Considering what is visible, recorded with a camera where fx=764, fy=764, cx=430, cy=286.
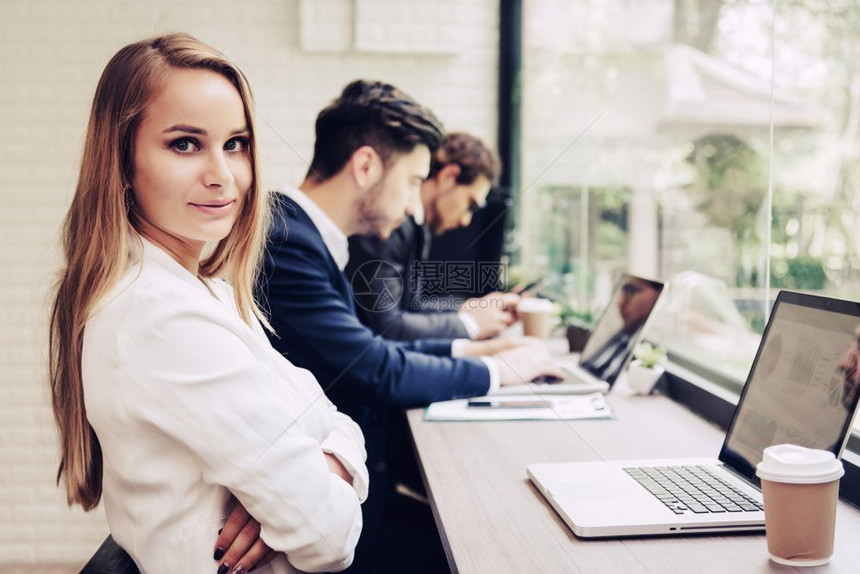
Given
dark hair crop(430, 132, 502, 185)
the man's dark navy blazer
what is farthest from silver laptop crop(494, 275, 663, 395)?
dark hair crop(430, 132, 502, 185)

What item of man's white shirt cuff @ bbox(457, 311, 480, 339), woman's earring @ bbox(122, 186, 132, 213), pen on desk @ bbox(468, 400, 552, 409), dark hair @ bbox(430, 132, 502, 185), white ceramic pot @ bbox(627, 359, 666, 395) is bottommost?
man's white shirt cuff @ bbox(457, 311, 480, 339)

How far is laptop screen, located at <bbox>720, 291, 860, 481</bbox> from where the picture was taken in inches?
35.8

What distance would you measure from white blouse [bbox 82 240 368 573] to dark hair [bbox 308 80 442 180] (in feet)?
2.84

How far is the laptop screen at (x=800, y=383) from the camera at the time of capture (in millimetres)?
908

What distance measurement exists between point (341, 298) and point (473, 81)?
1.89 m

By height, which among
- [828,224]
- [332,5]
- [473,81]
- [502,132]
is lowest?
[828,224]

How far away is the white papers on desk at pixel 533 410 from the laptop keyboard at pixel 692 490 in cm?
36

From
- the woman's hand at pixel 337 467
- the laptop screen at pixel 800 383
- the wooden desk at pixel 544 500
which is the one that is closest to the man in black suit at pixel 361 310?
the wooden desk at pixel 544 500

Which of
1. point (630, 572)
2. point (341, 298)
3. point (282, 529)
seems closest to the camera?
point (630, 572)

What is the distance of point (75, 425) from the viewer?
972 mm

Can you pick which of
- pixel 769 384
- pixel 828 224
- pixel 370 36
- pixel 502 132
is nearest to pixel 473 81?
pixel 502 132

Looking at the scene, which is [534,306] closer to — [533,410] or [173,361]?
[533,410]

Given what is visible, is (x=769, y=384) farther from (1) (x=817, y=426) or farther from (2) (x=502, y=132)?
(2) (x=502, y=132)

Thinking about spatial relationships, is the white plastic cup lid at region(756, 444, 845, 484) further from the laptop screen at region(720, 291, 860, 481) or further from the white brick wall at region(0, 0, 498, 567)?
the white brick wall at region(0, 0, 498, 567)
